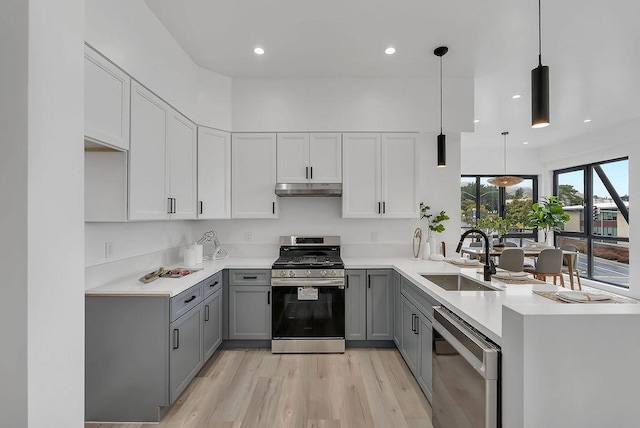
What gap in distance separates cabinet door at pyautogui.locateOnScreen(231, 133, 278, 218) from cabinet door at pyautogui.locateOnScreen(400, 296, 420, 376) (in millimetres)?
Result: 1764

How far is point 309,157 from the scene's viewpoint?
3602mm

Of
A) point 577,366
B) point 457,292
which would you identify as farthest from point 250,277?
point 577,366

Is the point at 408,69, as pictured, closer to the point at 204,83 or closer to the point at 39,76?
the point at 204,83

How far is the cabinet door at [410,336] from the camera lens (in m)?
2.54

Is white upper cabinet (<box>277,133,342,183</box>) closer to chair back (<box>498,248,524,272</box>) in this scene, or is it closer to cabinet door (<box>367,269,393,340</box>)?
cabinet door (<box>367,269,393,340</box>)

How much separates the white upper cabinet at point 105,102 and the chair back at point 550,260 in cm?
532

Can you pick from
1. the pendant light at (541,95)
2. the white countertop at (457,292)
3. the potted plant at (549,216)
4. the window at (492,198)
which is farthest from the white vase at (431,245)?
the potted plant at (549,216)

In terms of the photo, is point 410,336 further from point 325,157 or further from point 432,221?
point 325,157

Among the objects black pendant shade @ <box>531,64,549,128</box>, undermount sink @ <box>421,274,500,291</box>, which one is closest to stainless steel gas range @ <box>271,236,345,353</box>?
undermount sink @ <box>421,274,500,291</box>

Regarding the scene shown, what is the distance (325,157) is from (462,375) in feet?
8.42

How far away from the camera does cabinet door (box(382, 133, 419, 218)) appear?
11.9 ft

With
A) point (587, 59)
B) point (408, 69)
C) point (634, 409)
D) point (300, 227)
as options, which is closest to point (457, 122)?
point (408, 69)

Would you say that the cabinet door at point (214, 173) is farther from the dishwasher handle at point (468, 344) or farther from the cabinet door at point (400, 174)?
the dishwasher handle at point (468, 344)

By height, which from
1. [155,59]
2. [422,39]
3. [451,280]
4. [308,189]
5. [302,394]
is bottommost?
[302,394]
